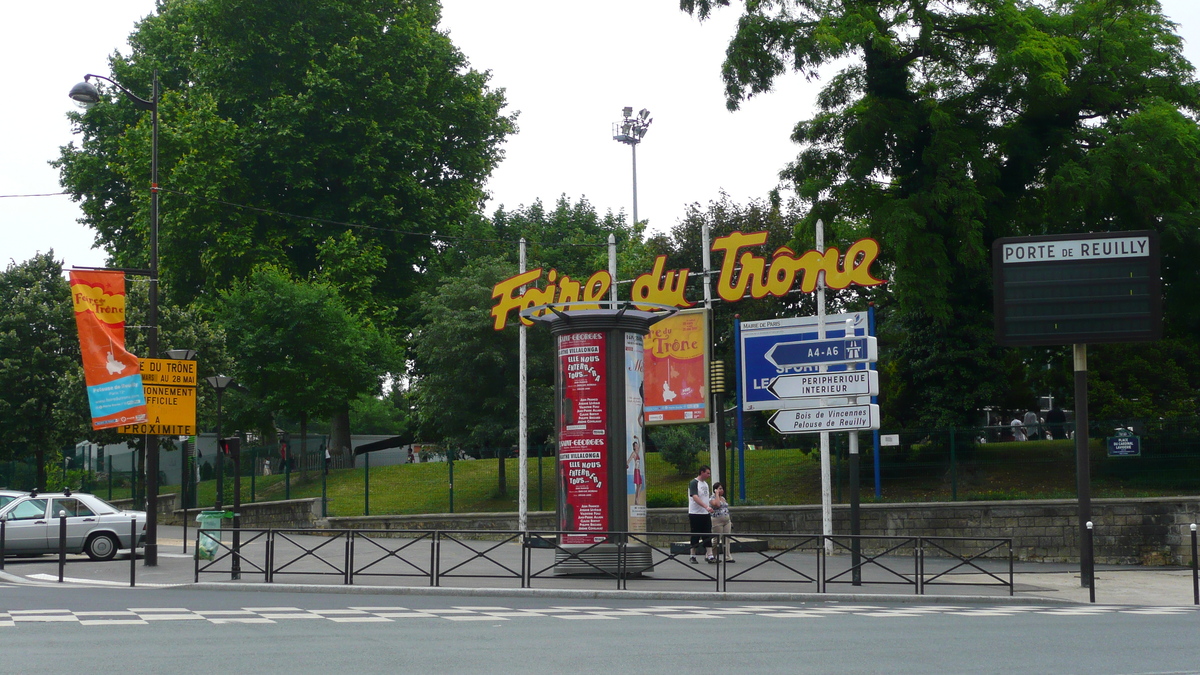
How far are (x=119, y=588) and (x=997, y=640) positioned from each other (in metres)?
13.6

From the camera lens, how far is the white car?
958 inches

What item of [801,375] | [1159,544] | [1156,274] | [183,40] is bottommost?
[1159,544]

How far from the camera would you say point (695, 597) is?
16750 millimetres

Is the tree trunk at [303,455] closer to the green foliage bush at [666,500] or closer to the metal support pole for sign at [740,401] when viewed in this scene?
the green foliage bush at [666,500]

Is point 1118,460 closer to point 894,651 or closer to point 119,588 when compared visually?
point 894,651

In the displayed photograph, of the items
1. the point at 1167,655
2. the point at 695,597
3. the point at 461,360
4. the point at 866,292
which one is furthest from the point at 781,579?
the point at 866,292

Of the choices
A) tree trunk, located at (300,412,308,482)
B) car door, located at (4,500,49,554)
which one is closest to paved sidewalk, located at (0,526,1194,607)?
car door, located at (4,500,49,554)

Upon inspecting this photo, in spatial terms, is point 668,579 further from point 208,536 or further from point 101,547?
point 101,547

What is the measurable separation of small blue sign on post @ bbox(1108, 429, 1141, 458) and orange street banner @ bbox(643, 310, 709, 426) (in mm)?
9387

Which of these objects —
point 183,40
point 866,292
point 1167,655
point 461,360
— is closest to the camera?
point 1167,655

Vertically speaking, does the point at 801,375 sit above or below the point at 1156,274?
below

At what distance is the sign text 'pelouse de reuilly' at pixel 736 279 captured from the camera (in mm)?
24750

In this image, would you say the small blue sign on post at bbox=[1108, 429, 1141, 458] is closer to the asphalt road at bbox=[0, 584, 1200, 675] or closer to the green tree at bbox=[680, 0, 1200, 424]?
the green tree at bbox=[680, 0, 1200, 424]

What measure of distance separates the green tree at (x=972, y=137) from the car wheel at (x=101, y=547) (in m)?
18.6
